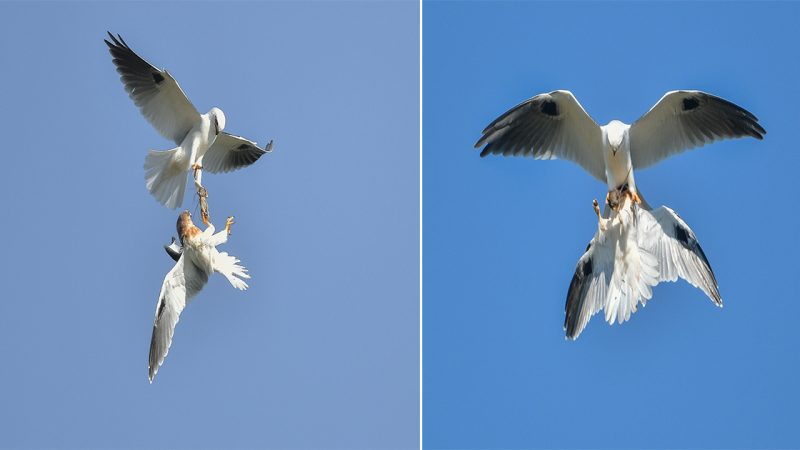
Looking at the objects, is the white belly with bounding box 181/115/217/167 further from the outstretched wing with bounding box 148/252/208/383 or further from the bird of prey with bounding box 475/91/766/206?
the bird of prey with bounding box 475/91/766/206

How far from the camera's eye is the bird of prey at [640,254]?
8758 millimetres

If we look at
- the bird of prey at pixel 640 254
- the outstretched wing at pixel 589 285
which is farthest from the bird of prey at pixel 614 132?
the outstretched wing at pixel 589 285

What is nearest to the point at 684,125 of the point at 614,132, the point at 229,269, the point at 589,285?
the point at 614,132

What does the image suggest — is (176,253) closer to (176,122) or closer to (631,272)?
(176,122)

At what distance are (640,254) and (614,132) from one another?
3.32 ft

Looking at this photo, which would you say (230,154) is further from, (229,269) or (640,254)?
(640,254)

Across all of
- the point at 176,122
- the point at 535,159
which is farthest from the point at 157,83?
the point at 535,159

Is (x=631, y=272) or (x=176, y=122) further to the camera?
(x=176, y=122)

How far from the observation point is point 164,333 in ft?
32.3

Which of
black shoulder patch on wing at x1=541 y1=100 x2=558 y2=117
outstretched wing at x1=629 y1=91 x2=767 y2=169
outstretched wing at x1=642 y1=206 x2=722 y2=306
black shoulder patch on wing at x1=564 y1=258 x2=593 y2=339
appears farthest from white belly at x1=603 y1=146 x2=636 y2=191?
black shoulder patch on wing at x1=564 y1=258 x2=593 y2=339

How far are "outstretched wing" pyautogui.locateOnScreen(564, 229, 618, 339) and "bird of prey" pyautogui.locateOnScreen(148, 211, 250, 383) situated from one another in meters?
2.75

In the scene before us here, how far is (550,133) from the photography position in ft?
30.8

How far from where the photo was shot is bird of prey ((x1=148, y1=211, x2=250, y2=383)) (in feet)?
31.2

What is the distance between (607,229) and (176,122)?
4.02 metres
